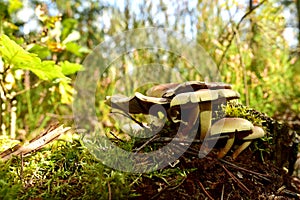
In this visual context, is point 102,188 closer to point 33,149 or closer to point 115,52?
point 33,149

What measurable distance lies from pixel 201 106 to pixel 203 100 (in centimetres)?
8

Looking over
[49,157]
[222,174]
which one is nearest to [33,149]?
[49,157]

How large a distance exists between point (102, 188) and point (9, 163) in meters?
0.29

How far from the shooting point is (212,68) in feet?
12.4

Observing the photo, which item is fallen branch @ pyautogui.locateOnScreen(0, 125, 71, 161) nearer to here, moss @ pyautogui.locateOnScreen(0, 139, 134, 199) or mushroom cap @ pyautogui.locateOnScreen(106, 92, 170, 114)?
moss @ pyautogui.locateOnScreen(0, 139, 134, 199)

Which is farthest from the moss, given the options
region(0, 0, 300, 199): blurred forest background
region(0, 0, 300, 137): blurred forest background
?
region(0, 0, 300, 137): blurred forest background

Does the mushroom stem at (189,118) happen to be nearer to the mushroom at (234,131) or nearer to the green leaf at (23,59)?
the mushroom at (234,131)

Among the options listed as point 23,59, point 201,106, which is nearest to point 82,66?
point 23,59

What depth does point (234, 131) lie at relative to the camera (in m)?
0.98

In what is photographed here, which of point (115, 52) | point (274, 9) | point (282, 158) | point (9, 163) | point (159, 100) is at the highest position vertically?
point (274, 9)

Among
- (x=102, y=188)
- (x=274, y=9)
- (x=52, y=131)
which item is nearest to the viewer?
(x=102, y=188)

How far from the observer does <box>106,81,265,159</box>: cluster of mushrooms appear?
3.10 feet

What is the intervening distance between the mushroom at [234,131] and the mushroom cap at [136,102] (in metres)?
0.17

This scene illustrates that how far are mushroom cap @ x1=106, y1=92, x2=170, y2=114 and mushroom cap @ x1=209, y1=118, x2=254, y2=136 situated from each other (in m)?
0.16
